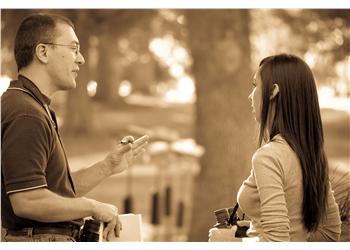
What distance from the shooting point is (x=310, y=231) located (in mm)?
2279

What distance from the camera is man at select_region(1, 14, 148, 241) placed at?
2.20 meters

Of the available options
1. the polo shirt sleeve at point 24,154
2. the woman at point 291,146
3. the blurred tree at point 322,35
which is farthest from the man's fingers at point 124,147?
the blurred tree at point 322,35

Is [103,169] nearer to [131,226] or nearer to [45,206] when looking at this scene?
[131,226]

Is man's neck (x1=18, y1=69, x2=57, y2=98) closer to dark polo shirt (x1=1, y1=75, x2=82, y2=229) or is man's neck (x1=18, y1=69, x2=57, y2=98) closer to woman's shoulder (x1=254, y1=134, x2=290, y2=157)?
dark polo shirt (x1=1, y1=75, x2=82, y2=229)

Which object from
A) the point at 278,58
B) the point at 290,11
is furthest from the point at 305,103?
the point at 290,11

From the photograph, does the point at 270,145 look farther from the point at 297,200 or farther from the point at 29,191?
the point at 29,191

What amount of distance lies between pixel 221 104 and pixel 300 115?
12.5ft

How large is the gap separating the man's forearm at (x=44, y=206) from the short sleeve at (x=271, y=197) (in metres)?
0.61

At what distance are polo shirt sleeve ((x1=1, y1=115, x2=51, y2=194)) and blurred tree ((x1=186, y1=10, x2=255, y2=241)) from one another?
3.74m

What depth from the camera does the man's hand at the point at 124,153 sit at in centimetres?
265

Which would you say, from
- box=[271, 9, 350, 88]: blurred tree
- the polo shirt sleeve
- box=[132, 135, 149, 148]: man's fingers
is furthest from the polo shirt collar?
box=[271, 9, 350, 88]: blurred tree

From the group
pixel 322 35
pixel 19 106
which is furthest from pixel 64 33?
pixel 322 35
